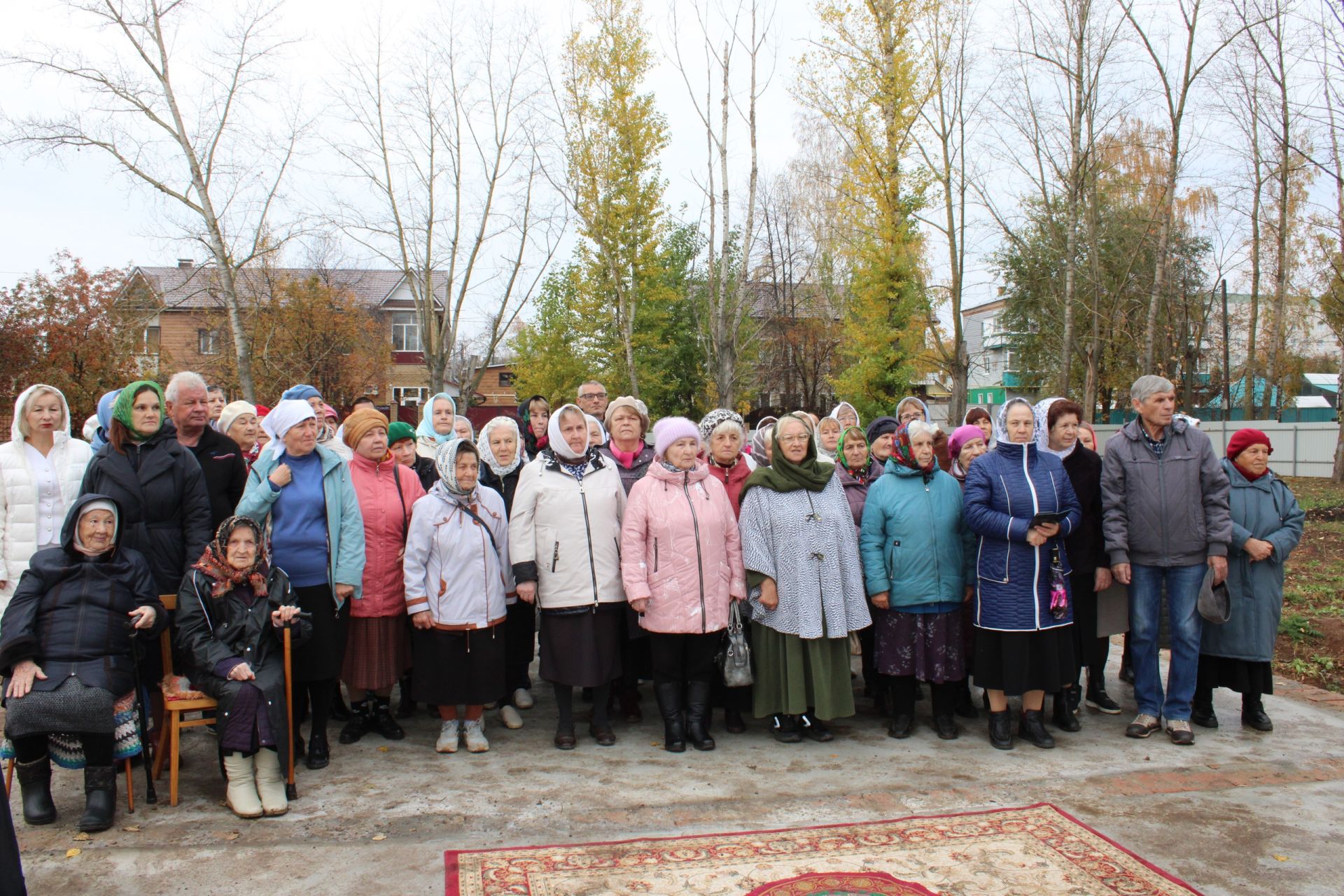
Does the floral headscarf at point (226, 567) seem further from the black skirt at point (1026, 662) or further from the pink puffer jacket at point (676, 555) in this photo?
the black skirt at point (1026, 662)

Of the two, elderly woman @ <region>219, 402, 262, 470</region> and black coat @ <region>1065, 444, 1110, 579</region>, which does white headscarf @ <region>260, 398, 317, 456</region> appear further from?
black coat @ <region>1065, 444, 1110, 579</region>

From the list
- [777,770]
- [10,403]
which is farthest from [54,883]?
[10,403]

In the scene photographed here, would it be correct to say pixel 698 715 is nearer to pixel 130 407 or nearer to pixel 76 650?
pixel 76 650

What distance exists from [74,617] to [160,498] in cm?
69

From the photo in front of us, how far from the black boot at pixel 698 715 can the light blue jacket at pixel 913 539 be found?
3.80 ft

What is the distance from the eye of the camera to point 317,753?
191 inches

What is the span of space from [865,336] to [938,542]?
1801 cm

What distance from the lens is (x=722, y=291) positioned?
69.6 feet

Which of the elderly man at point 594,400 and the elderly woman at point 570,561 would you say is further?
the elderly man at point 594,400

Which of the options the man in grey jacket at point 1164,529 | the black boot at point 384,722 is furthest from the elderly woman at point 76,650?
the man in grey jacket at point 1164,529

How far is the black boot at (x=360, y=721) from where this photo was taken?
536 centimetres

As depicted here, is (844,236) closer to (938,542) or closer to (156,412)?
(938,542)

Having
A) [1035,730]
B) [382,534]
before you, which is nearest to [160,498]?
[382,534]

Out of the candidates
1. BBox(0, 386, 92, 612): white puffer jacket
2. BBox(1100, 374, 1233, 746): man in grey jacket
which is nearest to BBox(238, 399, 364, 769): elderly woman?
BBox(0, 386, 92, 612): white puffer jacket
